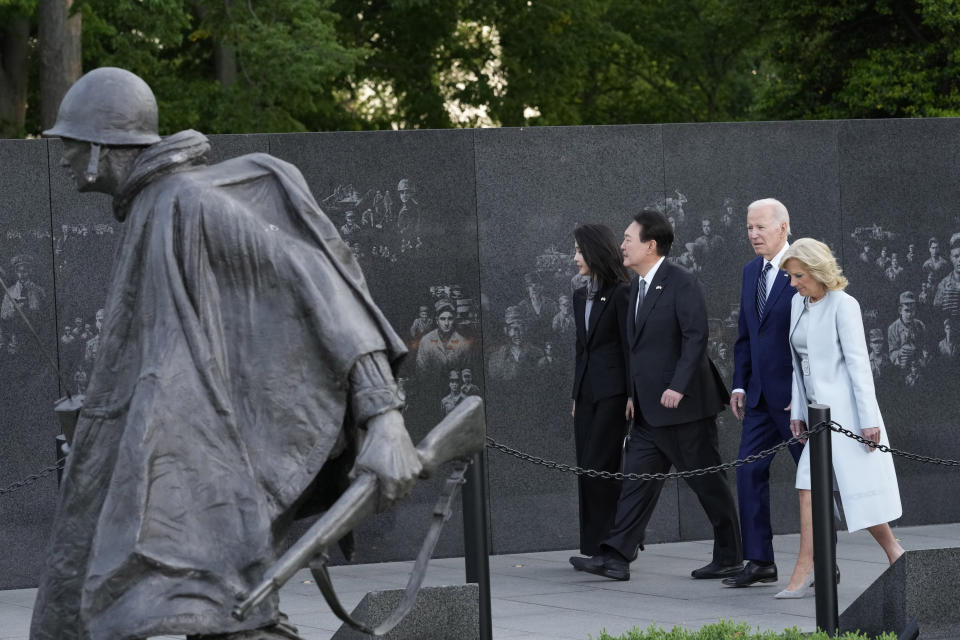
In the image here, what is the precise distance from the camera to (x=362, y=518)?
380 cm

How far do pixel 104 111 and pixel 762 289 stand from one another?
5240 mm

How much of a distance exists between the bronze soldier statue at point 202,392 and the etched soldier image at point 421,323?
568 cm

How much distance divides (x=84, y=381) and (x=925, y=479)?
19.2ft

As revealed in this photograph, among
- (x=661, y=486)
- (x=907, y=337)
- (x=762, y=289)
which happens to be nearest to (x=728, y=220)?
(x=907, y=337)

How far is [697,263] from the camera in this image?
1039cm

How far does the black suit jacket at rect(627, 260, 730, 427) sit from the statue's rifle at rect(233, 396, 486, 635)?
423 cm

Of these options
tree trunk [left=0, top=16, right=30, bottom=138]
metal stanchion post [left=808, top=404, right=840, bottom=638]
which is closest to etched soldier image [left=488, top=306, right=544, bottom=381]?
metal stanchion post [left=808, top=404, right=840, bottom=638]

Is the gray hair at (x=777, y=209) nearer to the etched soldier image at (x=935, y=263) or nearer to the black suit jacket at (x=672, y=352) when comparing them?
the black suit jacket at (x=672, y=352)

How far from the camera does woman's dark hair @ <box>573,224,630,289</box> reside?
9.13m

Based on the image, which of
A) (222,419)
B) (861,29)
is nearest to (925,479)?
(222,419)

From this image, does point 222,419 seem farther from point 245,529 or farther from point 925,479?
point 925,479

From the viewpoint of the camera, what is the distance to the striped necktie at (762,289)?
28.0 feet

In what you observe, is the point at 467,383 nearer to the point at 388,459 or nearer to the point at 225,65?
the point at 388,459

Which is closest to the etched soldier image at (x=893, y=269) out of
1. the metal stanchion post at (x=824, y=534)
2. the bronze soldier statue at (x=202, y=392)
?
the metal stanchion post at (x=824, y=534)
